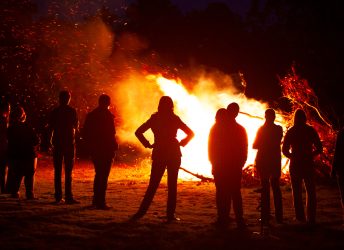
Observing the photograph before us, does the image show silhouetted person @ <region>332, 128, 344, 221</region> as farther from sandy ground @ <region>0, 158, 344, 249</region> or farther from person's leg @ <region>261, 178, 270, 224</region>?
person's leg @ <region>261, 178, 270, 224</region>

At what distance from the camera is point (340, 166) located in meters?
7.92

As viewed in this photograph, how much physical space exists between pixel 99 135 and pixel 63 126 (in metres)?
0.82

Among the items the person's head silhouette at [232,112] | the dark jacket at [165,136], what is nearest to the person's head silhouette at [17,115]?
the dark jacket at [165,136]

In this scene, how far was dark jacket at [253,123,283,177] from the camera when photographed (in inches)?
328

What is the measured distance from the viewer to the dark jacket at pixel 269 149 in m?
8.32

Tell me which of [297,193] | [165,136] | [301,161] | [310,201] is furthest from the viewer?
[297,193]

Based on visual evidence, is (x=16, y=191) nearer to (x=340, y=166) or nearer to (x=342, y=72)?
(x=340, y=166)

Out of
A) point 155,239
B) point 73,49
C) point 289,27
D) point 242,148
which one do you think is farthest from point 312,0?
point 155,239

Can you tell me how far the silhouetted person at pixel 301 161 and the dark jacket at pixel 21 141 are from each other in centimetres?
494

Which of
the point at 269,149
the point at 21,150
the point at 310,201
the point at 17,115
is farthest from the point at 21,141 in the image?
the point at 310,201

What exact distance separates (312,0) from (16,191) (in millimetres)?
14287

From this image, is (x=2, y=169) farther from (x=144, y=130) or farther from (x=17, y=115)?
(x=144, y=130)

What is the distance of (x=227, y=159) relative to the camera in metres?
7.64

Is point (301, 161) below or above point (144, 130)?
below
